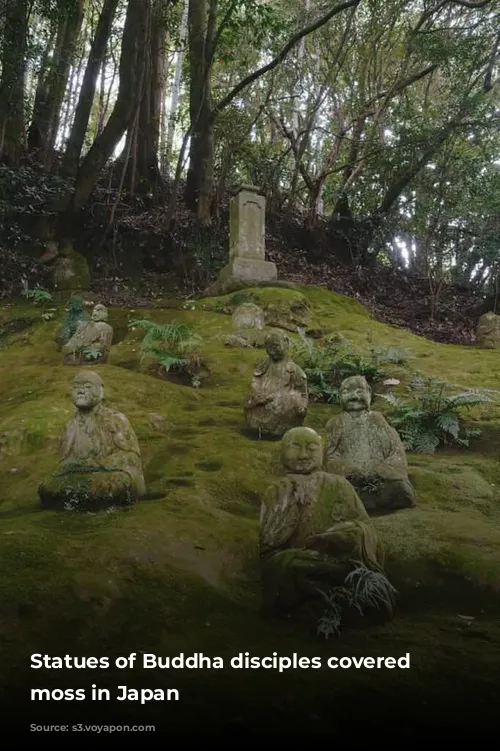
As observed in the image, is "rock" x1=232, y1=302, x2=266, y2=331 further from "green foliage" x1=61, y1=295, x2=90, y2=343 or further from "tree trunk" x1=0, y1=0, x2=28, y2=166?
"tree trunk" x1=0, y1=0, x2=28, y2=166

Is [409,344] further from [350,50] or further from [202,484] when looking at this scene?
[350,50]

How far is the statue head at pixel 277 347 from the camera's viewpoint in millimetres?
7434

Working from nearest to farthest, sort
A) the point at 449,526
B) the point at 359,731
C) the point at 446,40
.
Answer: the point at 359,731 < the point at 449,526 < the point at 446,40

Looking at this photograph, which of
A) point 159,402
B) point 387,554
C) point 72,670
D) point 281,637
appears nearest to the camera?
point 72,670

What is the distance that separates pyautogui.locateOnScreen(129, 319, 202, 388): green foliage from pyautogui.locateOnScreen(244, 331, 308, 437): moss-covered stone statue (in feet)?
7.23

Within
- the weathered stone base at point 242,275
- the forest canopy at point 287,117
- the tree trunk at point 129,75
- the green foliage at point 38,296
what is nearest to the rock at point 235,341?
the weathered stone base at point 242,275

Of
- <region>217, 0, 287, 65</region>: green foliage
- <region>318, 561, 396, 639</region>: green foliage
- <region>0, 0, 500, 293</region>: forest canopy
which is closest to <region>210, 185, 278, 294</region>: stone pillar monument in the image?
<region>0, 0, 500, 293</region>: forest canopy

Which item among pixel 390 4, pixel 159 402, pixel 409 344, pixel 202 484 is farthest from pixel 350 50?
pixel 202 484

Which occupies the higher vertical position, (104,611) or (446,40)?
(446,40)

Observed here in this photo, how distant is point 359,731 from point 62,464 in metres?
3.56

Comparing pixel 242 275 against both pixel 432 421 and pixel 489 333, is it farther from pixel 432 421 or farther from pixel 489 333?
pixel 432 421

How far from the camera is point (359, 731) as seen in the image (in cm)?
245

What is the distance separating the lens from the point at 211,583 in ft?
13.1

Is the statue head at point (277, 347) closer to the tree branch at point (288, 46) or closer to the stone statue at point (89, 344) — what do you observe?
the stone statue at point (89, 344)
